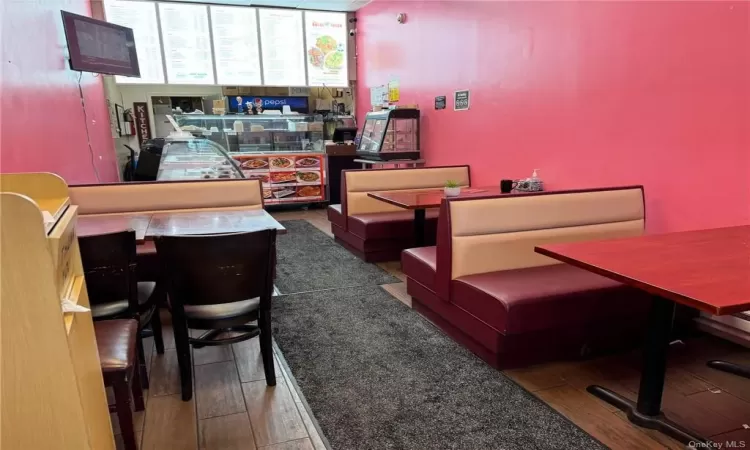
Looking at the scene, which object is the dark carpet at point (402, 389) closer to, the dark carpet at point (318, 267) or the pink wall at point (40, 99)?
the dark carpet at point (318, 267)

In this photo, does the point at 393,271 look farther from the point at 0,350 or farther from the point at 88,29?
the point at 88,29

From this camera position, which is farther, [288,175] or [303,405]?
[288,175]

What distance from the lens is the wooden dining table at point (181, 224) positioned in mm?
2521

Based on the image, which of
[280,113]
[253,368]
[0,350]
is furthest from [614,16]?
[280,113]

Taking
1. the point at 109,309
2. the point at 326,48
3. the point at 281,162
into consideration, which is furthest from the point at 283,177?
the point at 109,309

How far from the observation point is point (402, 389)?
2.35m

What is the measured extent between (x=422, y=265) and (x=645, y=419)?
5.17ft

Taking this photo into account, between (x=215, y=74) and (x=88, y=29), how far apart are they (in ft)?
9.28

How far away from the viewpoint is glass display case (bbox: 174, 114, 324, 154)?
22.1 feet

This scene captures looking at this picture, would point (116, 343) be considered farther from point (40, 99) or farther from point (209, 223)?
point (40, 99)

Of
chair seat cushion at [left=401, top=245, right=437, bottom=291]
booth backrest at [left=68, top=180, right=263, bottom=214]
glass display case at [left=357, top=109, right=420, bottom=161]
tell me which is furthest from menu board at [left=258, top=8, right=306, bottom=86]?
chair seat cushion at [left=401, top=245, right=437, bottom=291]

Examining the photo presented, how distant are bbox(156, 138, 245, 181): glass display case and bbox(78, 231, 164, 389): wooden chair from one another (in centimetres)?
311

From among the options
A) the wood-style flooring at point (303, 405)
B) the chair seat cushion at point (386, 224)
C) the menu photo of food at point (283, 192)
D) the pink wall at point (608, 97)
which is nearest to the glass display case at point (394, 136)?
the pink wall at point (608, 97)

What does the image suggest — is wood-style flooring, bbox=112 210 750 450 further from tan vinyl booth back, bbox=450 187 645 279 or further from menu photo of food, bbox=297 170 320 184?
menu photo of food, bbox=297 170 320 184
